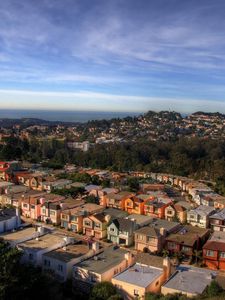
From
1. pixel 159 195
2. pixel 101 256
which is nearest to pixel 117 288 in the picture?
pixel 101 256

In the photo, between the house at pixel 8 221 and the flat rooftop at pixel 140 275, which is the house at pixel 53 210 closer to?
the house at pixel 8 221

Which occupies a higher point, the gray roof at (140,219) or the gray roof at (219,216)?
the gray roof at (140,219)

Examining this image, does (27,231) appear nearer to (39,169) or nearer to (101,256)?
(101,256)

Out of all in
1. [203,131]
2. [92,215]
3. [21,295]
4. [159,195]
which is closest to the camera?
[21,295]

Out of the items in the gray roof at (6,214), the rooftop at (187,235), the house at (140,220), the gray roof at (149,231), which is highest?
the gray roof at (6,214)

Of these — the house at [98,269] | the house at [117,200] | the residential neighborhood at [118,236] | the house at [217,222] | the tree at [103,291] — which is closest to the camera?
the tree at [103,291]

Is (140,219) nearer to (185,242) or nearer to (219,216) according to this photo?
(185,242)

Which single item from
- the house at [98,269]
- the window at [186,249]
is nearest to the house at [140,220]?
the window at [186,249]
